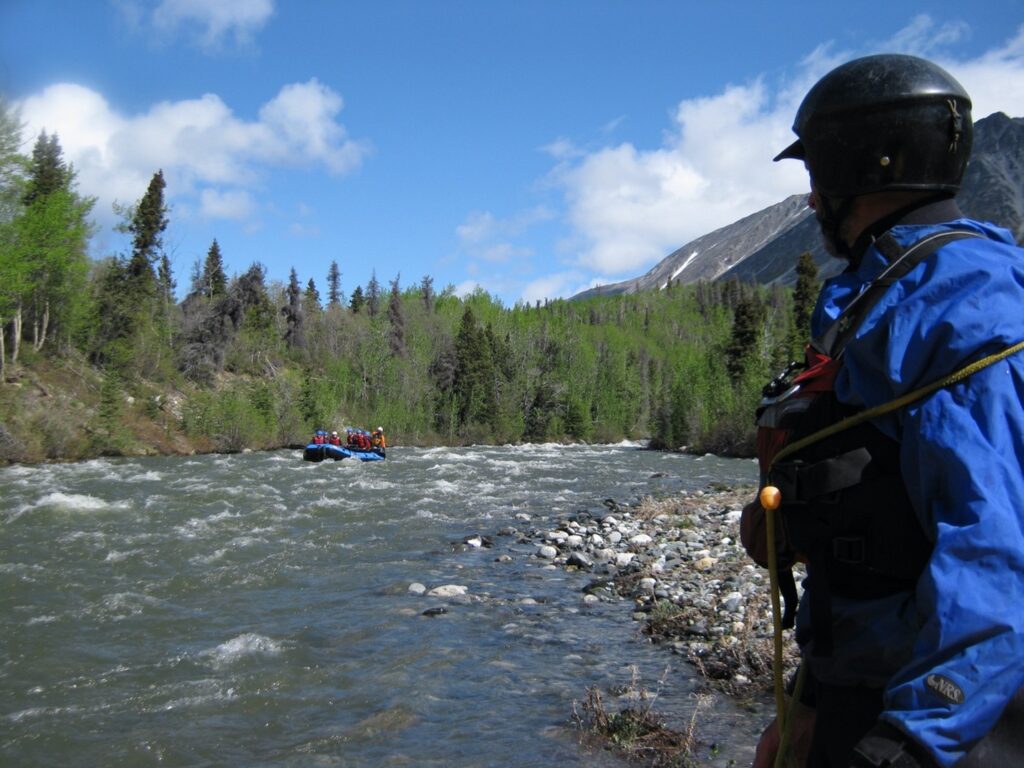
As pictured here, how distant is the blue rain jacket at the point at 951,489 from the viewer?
1.29 metres

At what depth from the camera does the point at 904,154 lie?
1819 millimetres

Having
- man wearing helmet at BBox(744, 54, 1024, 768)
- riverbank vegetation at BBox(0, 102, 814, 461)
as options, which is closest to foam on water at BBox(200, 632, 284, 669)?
man wearing helmet at BBox(744, 54, 1024, 768)

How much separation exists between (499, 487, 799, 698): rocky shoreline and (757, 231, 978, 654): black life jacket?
533cm

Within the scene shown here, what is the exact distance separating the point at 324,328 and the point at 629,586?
74.8 meters

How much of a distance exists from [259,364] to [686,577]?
59342mm

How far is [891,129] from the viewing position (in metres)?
1.84

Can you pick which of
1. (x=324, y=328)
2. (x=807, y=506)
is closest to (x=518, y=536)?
(x=807, y=506)

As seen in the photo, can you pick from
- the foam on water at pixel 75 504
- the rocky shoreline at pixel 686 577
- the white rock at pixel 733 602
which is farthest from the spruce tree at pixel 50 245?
the white rock at pixel 733 602

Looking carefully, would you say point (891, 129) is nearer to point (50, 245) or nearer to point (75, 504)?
point (75, 504)

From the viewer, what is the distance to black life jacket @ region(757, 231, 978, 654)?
1.55 metres

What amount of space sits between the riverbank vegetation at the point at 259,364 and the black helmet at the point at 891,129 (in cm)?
3060

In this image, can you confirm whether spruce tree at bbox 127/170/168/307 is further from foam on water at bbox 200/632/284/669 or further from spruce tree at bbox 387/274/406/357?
foam on water at bbox 200/632/284/669

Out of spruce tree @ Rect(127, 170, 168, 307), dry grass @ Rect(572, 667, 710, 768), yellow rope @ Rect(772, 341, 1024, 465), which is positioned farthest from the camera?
spruce tree @ Rect(127, 170, 168, 307)

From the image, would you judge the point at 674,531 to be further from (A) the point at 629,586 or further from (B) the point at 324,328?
(B) the point at 324,328
